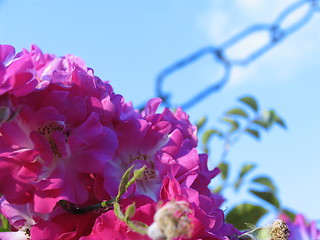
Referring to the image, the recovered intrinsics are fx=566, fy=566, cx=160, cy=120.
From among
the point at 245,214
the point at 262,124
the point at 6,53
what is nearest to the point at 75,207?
the point at 6,53

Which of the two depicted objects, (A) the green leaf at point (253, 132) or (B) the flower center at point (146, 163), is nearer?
(B) the flower center at point (146, 163)

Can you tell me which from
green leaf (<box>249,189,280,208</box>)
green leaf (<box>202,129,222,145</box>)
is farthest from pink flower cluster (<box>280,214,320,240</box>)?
green leaf (<box>202,129,222,145</box>)

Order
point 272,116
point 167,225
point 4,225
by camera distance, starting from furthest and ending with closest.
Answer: point 272,116 < point 4,225 < point 167,225

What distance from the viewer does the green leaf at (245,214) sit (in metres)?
0.83

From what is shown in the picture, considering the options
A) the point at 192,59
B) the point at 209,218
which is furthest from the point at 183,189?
the point at 192,59

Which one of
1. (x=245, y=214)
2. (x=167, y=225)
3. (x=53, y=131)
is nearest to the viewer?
(x=167, y=225)

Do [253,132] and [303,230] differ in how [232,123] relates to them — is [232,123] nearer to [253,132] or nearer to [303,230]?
[253,132]

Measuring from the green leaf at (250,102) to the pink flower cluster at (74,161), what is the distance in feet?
2.63

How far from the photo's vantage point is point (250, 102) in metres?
1.34

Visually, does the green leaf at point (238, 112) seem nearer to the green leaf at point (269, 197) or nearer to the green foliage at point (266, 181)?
the green foliage at point (266, 181)

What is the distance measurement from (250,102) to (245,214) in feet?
1.75

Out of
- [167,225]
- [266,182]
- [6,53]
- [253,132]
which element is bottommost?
[167,225]

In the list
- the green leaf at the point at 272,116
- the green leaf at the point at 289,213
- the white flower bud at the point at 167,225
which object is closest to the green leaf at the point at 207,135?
the green leaf at the point at 272,116

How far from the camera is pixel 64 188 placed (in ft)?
1.55
